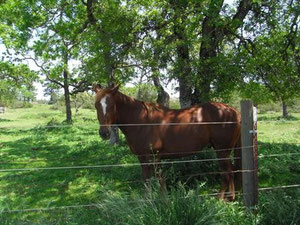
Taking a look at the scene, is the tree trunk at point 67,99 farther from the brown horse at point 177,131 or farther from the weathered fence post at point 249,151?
the weathered fence post at point 249,151

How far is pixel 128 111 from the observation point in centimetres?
513

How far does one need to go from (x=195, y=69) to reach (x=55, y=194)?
441 centimetres

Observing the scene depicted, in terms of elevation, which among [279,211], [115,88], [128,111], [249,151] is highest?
[115,88]

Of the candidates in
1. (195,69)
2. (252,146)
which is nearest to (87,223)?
(252,146)

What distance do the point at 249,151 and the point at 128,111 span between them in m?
2.44

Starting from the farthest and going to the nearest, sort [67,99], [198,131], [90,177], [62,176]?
[67,99]
[62,176]
[90,177]
[198,131]

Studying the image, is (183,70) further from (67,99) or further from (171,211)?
(67,99)

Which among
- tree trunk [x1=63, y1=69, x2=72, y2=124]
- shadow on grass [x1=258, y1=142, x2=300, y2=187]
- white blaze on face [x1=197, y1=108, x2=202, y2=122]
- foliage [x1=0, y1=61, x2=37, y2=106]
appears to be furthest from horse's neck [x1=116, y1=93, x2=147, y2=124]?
tree trunk [x1=63, y1=69, x2=72, y2=124]

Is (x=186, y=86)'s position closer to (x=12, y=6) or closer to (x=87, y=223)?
(x=87, y=223)

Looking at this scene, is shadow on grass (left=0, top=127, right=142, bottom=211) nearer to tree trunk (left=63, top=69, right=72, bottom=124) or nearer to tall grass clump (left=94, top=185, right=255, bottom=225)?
tall grass clump (left=94, top=185, right=255, bottom=225)

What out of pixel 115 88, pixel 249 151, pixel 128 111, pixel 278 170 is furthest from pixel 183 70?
pixel 249 151

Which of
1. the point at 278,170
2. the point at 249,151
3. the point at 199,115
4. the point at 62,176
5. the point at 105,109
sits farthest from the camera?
the point at 62,176

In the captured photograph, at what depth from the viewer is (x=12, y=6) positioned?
29.5 feet

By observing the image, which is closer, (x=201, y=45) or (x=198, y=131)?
(x=198, y=131)
